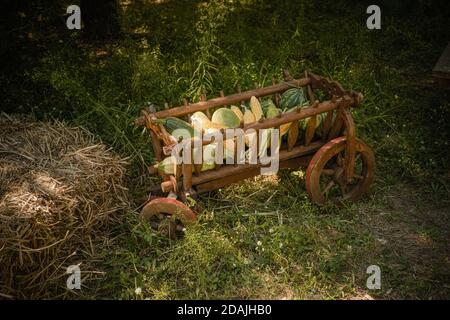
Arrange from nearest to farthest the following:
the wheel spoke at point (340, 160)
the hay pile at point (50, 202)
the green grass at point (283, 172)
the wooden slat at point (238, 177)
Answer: the hay pile at point (50, 202) → the green grass at point (283, 172) → the wooden slat at point (238, 177) → the wheel spoke at point (340, 160)

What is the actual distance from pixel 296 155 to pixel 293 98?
1.63ft

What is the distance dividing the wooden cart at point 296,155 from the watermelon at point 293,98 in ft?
0.31

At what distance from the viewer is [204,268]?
347 centimetres

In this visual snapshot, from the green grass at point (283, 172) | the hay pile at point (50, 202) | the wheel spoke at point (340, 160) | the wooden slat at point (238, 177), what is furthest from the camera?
the wheel spoke at point (340, 160)

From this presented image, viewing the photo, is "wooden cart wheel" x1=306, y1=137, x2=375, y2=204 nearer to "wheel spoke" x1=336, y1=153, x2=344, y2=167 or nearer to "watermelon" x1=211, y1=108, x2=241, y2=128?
"wheel spoke" x1=336, y1=153, x2=344, y2=167

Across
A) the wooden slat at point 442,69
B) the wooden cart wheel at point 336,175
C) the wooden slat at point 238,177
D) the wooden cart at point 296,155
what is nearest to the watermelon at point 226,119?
the wooden cart at point 296,155

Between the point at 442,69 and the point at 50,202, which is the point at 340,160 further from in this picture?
the point at 50,202

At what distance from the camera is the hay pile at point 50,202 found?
312 centimetres

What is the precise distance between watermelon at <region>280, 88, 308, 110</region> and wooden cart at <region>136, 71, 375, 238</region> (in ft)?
0.31

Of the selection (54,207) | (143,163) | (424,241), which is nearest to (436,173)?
(424,241)

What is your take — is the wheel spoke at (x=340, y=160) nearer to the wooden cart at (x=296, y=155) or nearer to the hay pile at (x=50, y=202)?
the wooden cart at (x=296, y=155)

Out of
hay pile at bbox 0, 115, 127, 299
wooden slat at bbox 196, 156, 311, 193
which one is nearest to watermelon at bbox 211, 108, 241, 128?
wooden slat at bbox 196, 156, 311, 193

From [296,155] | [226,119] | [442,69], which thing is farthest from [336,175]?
[442,69]
